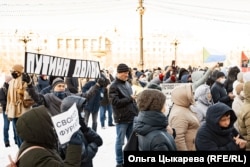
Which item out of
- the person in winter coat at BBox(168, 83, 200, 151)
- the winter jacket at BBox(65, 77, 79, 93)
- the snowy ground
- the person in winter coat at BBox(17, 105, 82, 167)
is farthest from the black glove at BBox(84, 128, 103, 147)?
the winter jacket at BBox(65, 77, 79, 93)

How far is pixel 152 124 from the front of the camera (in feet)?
10.4

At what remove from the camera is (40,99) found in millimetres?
5352

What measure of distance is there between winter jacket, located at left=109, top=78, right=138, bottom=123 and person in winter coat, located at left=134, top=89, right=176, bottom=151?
8.04 ft

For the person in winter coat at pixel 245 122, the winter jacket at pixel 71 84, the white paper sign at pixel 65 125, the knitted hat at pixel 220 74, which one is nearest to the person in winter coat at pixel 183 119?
the person in winter coat at pixel 245 122

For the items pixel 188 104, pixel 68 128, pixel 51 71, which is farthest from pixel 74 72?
pixel 68 128

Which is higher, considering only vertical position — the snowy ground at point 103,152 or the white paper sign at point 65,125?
the white paper sign at point 65,125

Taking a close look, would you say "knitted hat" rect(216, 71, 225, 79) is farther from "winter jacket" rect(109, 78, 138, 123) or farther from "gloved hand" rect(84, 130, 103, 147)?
"gloved hand" rect(84, 130, 103, 147)

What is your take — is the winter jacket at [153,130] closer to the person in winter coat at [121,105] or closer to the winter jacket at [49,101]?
the winter jacket at [49,101]

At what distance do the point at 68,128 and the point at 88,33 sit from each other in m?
85.2

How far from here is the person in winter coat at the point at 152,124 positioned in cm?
308

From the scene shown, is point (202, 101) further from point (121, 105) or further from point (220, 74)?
point (220, 74)

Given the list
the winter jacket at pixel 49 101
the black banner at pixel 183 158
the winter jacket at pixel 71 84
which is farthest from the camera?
the winter jacket at pixel 71 84

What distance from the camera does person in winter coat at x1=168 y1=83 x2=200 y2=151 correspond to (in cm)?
392

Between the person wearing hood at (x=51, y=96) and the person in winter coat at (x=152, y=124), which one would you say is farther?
the person wearing hood at (x=51, y=96)
